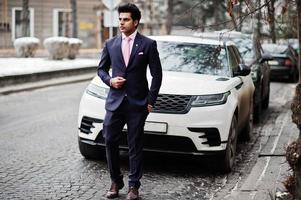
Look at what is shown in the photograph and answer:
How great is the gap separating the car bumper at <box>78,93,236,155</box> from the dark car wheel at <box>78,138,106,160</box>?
1.17 feet

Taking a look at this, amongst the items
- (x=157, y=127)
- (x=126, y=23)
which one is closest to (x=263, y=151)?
(x=157, y=127)

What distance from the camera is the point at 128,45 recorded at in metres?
6.05

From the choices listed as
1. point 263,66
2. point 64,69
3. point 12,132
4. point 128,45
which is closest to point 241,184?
point 128,45

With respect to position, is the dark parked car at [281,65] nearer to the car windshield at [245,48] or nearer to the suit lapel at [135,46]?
the car windshield at [245,48]

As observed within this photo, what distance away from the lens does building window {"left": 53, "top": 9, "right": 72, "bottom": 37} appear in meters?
47.2

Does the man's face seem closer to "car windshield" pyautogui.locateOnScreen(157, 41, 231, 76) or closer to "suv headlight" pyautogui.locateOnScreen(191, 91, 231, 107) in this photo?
"suv headlight" pyautogui.locateOnScreen(191, 91, 231, 107)

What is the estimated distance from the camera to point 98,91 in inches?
306

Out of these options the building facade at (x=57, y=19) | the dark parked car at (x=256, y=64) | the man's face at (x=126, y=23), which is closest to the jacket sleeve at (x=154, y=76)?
the man's face at (x=126, y=23)

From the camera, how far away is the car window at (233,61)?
8969mm

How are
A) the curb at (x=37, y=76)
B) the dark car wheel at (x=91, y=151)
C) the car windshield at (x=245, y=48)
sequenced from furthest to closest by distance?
the curb at (x=37, y=76)
the car windshield at (x=245, y=48)
the dark car wheel at (x=91, y=151)

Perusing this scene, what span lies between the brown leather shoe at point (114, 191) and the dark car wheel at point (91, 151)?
1.59 m

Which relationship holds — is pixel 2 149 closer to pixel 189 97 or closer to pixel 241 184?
pixel 189 97

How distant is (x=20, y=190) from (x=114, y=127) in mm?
1293

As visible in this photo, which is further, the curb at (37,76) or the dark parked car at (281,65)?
the dark parked car at (281,65)
